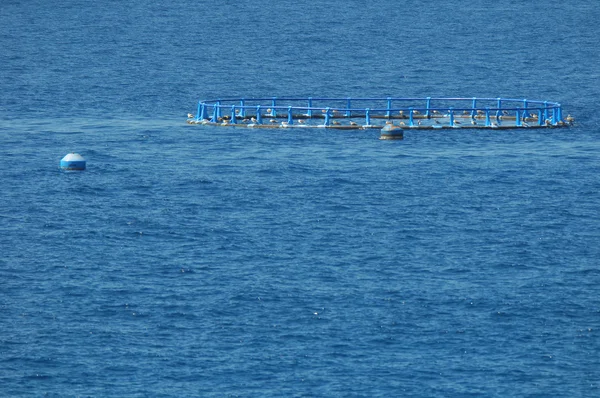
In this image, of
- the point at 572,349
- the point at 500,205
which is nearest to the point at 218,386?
the point at 572,349

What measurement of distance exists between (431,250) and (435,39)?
12523 centimetres

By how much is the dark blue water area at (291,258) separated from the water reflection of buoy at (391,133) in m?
1.04

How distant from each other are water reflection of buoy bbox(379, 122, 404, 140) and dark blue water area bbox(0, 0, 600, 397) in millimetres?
1036

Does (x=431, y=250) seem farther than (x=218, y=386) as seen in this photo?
Yes

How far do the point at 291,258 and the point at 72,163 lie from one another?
73.2ft

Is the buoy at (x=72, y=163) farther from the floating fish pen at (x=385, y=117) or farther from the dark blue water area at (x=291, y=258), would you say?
the floating fish pen at (x=385, y=117)

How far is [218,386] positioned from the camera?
38.6 meters

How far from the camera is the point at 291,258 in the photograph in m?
52.2

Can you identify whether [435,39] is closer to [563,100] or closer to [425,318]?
[563,100]

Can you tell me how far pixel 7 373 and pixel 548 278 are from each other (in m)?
21.2

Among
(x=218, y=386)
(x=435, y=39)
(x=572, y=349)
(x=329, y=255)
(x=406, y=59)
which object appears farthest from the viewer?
(x=435, y=39)

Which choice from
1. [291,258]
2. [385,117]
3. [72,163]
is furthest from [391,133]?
[291,258]

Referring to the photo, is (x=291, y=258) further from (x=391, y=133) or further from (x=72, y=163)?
(x=391, y=133)

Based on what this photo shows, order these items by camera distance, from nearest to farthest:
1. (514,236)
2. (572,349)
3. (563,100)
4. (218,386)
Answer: (218,386), (572,349), (514,236), (563,100)
